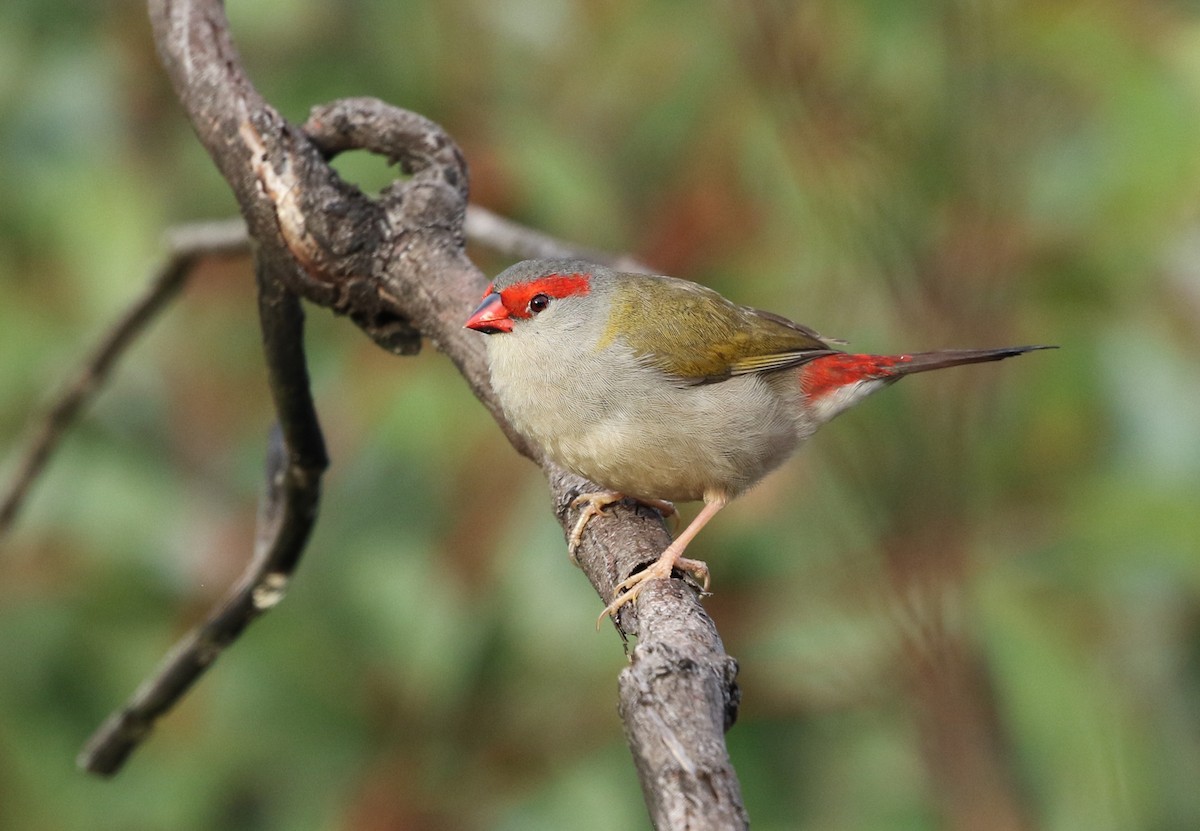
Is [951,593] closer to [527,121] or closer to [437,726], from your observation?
[437,726]

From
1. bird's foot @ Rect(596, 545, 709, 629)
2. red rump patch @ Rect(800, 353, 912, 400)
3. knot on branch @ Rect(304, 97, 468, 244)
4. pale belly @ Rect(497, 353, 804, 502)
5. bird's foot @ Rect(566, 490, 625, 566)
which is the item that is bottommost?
bird's foot @ Rect(596, 545, 709, 629)

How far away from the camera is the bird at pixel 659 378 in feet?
9.17

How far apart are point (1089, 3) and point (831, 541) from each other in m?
1.58

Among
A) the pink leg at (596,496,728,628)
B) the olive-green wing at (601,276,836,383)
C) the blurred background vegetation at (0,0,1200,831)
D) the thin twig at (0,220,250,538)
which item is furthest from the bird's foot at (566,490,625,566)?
the thin twig at (0,220,250,538)

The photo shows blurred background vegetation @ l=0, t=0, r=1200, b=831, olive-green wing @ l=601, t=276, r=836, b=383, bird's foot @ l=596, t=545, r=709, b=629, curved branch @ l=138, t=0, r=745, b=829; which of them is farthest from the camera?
blurred background vegetation @ l=0, t=0, r=1200, b=831

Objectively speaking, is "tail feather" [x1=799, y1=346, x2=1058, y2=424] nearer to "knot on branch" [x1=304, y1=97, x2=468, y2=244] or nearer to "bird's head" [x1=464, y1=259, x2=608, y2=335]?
"bird's head" [x1=464, y1=259, x2=608, y2=335]

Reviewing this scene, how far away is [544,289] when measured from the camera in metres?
3.18

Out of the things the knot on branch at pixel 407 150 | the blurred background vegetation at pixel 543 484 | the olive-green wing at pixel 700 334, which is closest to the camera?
the knot on branch at pixel 407 150

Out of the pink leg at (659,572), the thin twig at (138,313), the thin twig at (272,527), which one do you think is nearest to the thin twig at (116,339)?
the thin twig at (138,313)

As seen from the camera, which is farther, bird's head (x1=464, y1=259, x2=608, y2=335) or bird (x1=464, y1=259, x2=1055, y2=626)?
bird's head (x1=464, y1=259, x2=608, y2=335)

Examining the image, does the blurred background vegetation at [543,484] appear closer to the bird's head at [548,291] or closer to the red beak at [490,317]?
the bird's head at [548,291]

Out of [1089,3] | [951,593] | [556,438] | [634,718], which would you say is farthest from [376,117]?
[1089,3]

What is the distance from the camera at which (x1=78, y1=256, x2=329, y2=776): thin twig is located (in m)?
2.63

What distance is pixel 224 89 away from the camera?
258 centimetres
